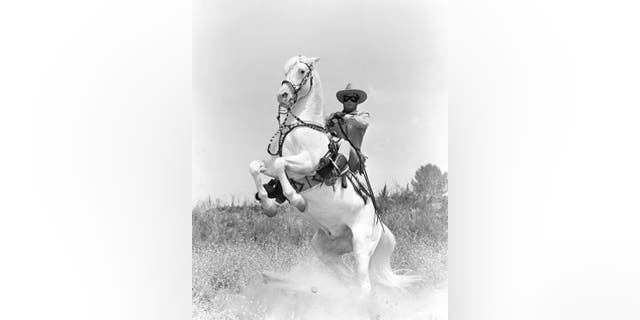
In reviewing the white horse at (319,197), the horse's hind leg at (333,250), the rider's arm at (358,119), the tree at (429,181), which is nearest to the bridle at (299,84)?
the white horse at (319,197)

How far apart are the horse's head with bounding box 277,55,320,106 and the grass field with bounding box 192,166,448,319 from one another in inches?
36.2

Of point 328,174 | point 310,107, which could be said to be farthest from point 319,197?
point 310,107

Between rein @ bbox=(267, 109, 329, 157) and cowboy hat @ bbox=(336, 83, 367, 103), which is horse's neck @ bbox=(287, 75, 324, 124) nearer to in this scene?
rein @ bbox=(267, 109, 329, 157)

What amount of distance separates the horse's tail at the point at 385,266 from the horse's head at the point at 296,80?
1.29 meters

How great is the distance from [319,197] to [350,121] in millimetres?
693

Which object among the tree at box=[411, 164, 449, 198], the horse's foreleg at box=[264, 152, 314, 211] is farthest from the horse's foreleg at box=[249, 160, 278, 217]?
the tree at box=[411, 164, 449, 198]

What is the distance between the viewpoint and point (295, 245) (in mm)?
8023

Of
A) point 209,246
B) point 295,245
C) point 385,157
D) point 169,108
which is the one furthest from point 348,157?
point 169,108

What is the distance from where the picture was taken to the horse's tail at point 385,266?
317 inches

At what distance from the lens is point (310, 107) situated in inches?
309

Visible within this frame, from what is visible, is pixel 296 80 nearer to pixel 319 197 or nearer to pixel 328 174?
pixel 328 174

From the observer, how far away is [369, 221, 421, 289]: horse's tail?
805cm

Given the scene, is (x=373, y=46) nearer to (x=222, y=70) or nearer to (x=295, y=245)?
(x=222, y=70)

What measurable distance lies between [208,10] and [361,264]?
2465 mm
